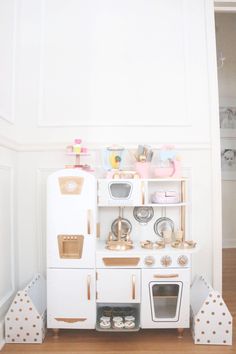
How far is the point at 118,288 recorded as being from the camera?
7.03 ft

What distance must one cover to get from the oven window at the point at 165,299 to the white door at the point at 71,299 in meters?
0.40

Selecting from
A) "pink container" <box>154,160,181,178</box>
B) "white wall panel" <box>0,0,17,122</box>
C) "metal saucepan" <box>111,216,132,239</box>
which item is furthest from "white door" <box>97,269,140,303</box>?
"white wall panel" <box>0,0,17,122</box>

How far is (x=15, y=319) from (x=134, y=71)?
198 centimetres

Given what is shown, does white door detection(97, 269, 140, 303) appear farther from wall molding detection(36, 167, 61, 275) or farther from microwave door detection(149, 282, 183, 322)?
wall molding detection(36, 167, 61, 275)

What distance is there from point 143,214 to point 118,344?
92 cm

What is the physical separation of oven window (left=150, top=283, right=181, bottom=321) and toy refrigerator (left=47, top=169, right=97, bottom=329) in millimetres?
405

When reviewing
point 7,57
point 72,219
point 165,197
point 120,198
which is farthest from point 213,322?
point 7,57

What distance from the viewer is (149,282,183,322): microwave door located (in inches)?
84.1

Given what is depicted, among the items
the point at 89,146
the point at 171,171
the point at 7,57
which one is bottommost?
the point at 171,171

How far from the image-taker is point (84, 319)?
2.13 metres

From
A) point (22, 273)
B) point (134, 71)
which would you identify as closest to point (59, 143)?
point (134, 71)

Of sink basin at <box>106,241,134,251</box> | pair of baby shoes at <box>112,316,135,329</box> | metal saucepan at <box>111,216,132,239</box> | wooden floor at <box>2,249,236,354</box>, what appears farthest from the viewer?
metal saucepan at <box>111,216,132,239</box>

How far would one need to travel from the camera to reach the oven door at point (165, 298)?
2131mm

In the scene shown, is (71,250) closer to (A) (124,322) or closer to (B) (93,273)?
(B) (93,273)
